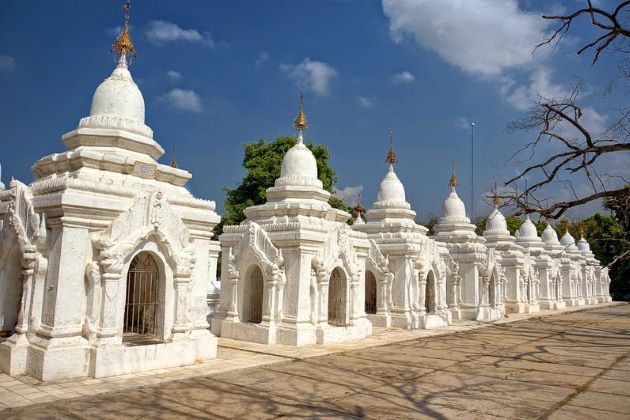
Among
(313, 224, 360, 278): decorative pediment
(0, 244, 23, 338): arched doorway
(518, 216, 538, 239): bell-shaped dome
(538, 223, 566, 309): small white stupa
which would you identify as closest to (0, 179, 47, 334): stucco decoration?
(0, 244, 23, 338): arched doorway

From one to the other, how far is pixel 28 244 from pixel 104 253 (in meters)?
1.41

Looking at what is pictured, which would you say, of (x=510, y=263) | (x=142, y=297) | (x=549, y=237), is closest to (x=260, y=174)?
(x=510, y=263)

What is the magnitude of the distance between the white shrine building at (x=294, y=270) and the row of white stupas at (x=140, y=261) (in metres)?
0.04

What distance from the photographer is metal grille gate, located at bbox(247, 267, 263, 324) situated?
1493 centimetres

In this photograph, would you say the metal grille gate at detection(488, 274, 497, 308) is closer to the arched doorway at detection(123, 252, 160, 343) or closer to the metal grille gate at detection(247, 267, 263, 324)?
the metal grille gate at detection(247, 267, 263, 324)

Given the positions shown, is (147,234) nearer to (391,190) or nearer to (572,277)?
(391,190)

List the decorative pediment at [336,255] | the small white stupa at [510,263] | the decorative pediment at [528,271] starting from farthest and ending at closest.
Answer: the decorative pediment at [528,271]
the small white stupa at [510,263]
the decorative pediment at [336,255]

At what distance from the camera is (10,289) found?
10.3 meters

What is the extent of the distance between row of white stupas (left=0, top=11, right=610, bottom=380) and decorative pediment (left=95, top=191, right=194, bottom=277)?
2cm

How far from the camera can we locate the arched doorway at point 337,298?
15031mm

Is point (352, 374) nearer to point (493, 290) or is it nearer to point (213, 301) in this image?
point (213, 301)

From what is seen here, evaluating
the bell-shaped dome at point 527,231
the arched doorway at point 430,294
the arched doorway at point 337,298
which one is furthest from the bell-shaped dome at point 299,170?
the bell-shaped dome at point 527,231

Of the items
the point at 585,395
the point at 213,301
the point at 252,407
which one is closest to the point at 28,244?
the point at 252,407

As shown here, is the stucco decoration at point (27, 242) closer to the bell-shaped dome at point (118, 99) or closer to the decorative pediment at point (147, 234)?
the decorative pediment at point (147, 234)
